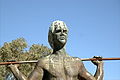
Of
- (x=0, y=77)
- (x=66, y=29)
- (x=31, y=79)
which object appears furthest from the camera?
(x=0, y=77)

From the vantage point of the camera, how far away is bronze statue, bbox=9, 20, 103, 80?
5.22 meters

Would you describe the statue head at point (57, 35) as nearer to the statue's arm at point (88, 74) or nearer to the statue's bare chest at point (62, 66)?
the statue's bare chest at point (62, 66)

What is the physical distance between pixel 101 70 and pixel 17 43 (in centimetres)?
2086

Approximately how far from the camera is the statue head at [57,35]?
5422mm

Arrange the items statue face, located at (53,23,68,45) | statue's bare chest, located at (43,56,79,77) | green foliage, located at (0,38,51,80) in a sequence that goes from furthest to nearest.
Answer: green foliage, located at (0,38,51,80)
statue face, located at (53,23,68,45)
statue's bare chest, located at (43,56,79,77)

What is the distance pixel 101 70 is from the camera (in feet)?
18.7

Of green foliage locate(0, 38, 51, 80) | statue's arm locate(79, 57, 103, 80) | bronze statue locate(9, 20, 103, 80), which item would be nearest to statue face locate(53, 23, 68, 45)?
bronze statue locate(9, 20, 103, 80)

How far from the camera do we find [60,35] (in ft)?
17.8

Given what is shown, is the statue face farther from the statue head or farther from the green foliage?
the green foliage

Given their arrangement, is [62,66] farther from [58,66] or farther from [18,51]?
[18,51]

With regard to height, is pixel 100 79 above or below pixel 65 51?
below

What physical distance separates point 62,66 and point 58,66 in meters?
0.08

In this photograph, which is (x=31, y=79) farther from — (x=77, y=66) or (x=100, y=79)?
(x=100, y=79)

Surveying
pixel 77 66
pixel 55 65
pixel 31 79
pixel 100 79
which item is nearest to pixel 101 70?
pixel 100 79
